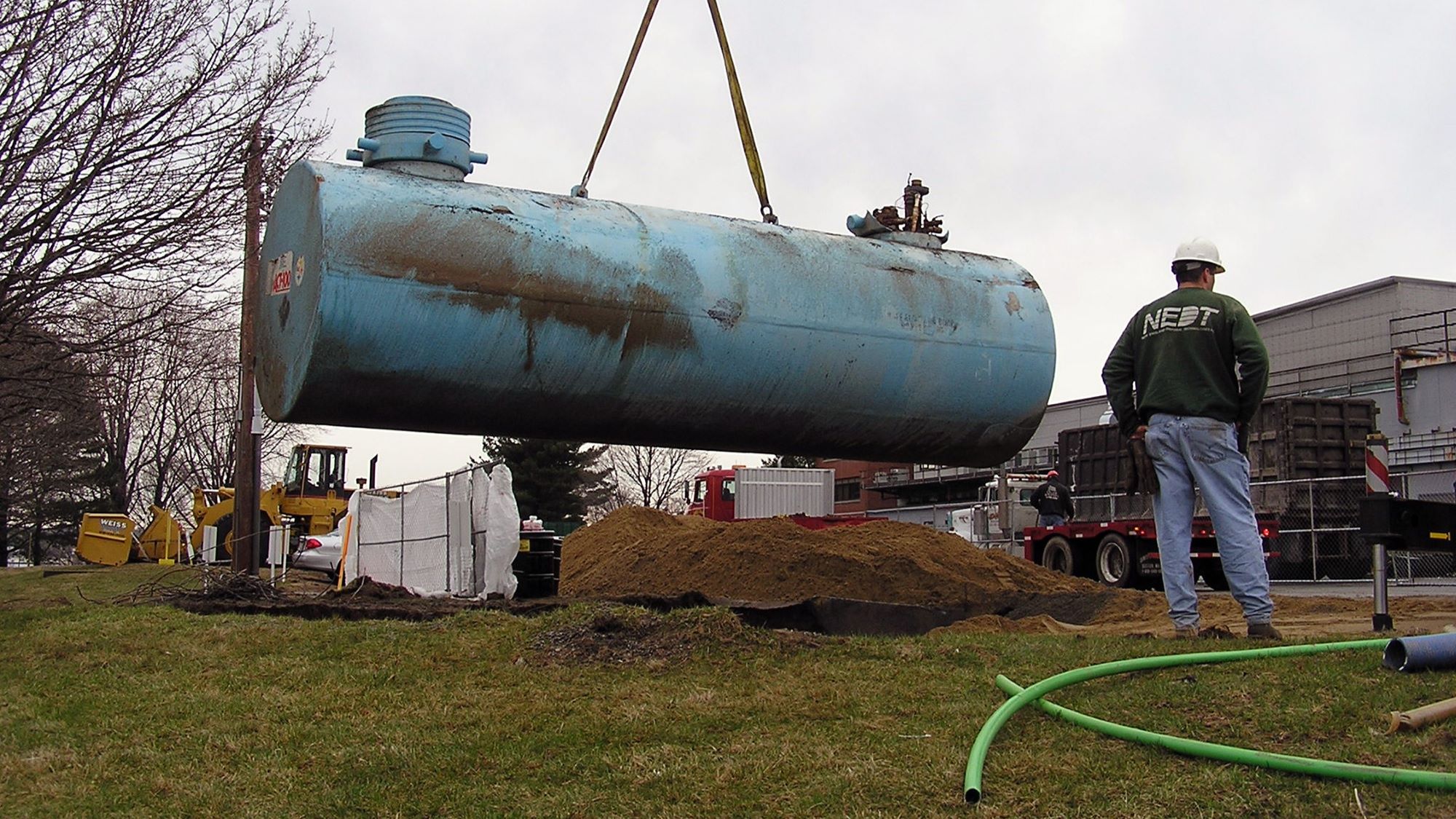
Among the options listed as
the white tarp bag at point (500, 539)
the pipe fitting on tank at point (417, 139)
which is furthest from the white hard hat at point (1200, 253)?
the white tarp bag at point (500, 539)

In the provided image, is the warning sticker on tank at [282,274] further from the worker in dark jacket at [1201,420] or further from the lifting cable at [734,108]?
the worker in dark jacket at [1201,420]

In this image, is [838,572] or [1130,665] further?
[838,572]

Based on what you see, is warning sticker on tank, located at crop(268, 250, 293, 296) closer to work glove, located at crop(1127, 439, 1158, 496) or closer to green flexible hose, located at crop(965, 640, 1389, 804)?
green flexible hose, located at crop(965, 640, 1389, 804)

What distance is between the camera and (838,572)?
1025 cm

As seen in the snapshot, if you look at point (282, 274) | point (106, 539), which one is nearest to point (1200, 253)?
point (282, 274)

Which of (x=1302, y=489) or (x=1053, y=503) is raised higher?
(x=1302, y=489)

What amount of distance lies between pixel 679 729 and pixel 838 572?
5922mm

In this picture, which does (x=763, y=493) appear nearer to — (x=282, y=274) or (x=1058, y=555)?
(x=1058, y=555)

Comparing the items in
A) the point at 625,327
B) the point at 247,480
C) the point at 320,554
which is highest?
the point at 625,327

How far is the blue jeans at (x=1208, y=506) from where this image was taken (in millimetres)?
5746

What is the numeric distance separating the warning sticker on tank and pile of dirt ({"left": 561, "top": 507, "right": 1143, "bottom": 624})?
11.7ft

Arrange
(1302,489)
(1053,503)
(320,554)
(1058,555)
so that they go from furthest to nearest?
1. (320,554)
2. (1058,555)
3. (1053,503)
4. (1302,489)

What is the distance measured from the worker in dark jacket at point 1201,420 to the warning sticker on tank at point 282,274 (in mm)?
3850

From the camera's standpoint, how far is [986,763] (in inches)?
147
